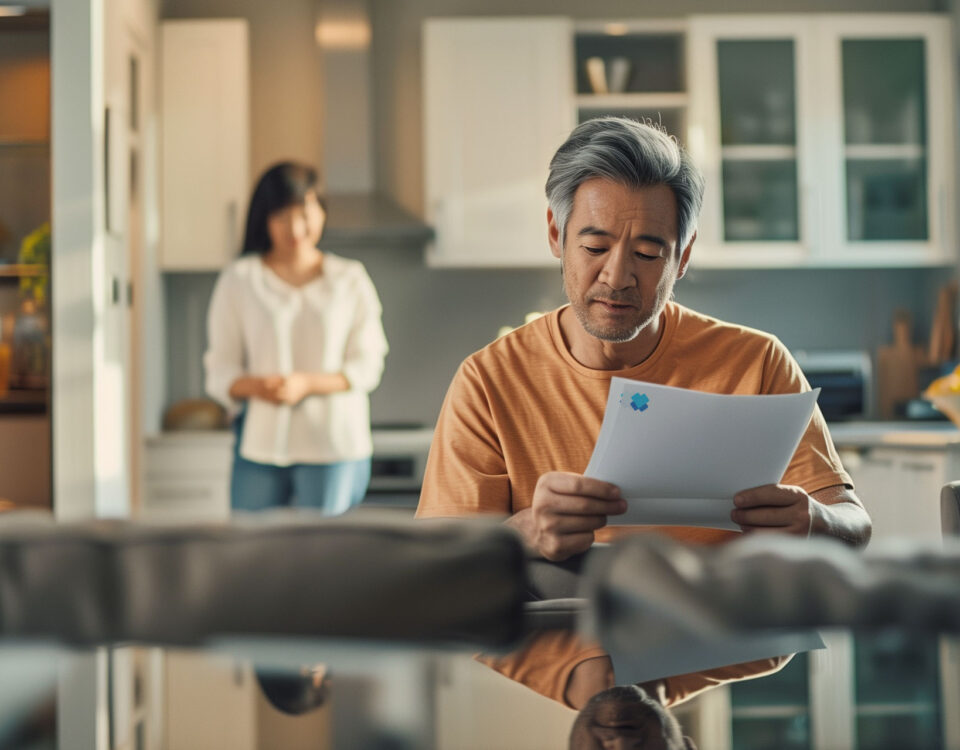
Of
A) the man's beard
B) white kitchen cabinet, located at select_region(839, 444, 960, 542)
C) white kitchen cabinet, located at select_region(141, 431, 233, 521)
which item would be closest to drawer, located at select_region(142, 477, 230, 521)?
white kitchen cabinet, located at select_region(141, 431, 233, 521)

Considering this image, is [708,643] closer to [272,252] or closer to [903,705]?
[903,705]

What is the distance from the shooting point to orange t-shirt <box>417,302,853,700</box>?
1.38m

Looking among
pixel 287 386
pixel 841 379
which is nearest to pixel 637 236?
pixel 287 386

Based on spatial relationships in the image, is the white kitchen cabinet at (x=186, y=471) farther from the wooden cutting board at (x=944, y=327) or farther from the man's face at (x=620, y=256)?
the wooden cutting board at (x=944, y=327)

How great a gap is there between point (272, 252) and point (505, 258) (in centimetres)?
135

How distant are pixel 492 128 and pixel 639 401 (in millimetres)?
3284

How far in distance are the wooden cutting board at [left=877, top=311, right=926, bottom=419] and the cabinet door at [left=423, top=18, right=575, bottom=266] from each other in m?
1.57

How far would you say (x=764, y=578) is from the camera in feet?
1.42

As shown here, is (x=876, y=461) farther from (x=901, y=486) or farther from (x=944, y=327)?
(x=944, y=327)

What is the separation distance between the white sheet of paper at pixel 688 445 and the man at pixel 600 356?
0.54 ft

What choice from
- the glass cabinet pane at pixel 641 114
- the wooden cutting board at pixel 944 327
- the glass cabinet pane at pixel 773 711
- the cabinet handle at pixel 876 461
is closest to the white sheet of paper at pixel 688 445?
the glass cabinet pane at pixel 773 711

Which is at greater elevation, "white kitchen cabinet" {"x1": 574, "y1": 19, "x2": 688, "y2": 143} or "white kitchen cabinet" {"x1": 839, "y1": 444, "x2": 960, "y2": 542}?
"white kitchen cabinet" {"x1": 574, "y1": 19, "x2": 688, "y2": 143}

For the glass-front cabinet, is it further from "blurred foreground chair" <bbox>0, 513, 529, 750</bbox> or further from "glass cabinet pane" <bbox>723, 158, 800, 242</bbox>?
"glass cabinet pane" <bbox>723, 158, 800, 242</bbox>

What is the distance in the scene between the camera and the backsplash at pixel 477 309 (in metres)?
4.50
